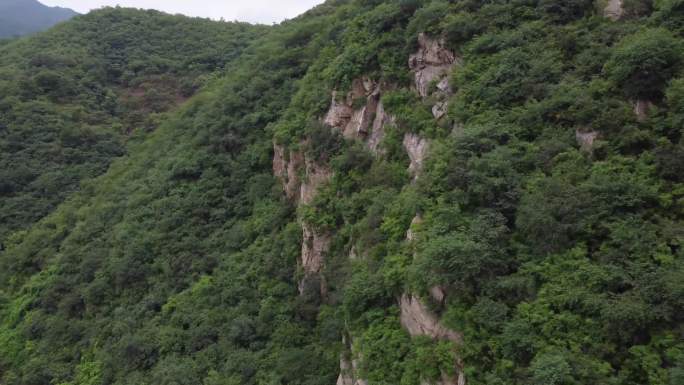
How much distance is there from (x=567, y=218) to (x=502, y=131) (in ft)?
10.8

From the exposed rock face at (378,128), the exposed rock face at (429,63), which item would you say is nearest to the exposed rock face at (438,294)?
the exposed rock face at (378,128)

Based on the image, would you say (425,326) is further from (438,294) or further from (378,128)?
(378,128)

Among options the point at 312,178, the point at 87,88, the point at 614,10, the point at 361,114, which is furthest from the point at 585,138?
the point at 87,88

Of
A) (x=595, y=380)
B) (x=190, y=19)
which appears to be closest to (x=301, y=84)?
(x=595, y=380)

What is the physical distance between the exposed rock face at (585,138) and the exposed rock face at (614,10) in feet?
15.5

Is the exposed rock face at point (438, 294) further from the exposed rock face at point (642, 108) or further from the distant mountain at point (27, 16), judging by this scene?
the distant mountain at point (27, 16)

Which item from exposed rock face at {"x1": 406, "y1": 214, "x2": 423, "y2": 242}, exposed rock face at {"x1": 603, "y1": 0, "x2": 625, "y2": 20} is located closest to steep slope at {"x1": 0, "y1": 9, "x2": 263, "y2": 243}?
exposed rock face at {"x1": 406, "y1": 214, "x2": 423, "y2": 242}

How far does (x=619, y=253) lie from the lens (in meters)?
8.68

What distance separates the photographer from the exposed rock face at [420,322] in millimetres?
9656

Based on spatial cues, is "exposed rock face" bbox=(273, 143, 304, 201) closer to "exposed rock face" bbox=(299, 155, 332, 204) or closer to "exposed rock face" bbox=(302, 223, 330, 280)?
"exposed rock face" bbox=(299, 155, 332, 204)

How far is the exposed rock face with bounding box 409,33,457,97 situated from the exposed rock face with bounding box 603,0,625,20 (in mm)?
4586

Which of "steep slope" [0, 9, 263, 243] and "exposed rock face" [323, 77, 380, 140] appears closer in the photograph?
"exposed rock face" [323, 77, 380, 140]

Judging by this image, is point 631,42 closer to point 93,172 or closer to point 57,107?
point 93,172

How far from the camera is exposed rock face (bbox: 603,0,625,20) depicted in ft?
43.4
